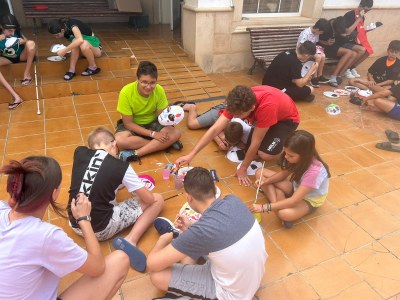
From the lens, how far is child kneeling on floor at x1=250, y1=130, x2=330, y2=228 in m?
2.09

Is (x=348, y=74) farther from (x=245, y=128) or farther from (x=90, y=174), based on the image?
(x=90, y=174)

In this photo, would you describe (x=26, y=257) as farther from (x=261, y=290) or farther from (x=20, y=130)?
(x=20, y=130)

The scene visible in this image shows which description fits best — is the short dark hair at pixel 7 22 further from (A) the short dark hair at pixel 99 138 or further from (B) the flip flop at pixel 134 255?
(B) the flip flop at pixel 134 255

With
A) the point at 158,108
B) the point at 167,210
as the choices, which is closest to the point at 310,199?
the point at 167,210

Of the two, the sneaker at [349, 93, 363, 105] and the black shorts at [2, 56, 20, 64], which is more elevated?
the black shorts at [2, 56, 20, 64]

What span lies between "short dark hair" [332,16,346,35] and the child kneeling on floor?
4.02 meters

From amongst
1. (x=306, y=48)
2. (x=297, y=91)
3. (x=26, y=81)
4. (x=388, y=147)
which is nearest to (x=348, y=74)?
(x=297, y=91)

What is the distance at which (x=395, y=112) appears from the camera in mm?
4211

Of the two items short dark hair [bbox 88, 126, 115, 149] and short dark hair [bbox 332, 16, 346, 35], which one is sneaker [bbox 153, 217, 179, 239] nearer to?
short dark hair [bbox 88, 126, 115, 149]

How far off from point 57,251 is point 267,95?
6.67 ft

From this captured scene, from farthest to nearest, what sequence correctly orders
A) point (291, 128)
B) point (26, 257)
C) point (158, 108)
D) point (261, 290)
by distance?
point (158, 108), point (291, 128), point (261, 290), point (26, 257)

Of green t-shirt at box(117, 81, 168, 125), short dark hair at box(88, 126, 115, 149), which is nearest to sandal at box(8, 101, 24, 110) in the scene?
green t-shirt at box(117, 81, 168, 125)

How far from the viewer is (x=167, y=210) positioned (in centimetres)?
248

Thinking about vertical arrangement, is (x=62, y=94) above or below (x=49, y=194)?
below
